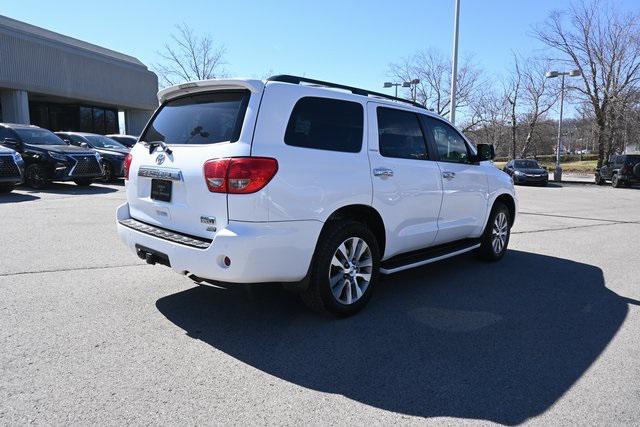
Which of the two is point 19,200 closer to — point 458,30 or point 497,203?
point 497,203

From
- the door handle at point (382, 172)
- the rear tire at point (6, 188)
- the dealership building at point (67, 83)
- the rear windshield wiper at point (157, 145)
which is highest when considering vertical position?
the dealership building at point (67, 83)

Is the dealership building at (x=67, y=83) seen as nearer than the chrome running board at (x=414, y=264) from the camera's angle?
No

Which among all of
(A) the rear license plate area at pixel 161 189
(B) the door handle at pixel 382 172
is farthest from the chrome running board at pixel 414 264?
(A) the rear license plate area at pixel 161 189

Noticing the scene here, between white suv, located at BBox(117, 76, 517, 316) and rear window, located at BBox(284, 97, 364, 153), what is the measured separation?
1 cm

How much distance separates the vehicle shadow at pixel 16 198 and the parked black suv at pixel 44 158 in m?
1.12

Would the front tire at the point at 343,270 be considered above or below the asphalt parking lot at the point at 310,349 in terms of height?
above

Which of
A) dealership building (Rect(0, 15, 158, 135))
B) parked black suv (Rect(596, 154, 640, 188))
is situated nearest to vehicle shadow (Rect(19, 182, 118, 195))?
dealership building (Rect(0, 15, 158, 135))

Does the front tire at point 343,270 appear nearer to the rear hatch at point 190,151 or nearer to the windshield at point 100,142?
the rear hatch at point 190,151

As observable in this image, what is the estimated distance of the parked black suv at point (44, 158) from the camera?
13.2m

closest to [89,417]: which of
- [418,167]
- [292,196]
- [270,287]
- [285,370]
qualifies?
[285,370]

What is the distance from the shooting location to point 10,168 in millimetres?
11469

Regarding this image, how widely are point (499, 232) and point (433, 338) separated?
313 centimetres

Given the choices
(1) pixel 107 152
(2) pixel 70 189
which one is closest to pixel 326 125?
(2) pixel 70 189

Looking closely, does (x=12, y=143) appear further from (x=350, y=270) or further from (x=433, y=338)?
(x=433, y=338)
